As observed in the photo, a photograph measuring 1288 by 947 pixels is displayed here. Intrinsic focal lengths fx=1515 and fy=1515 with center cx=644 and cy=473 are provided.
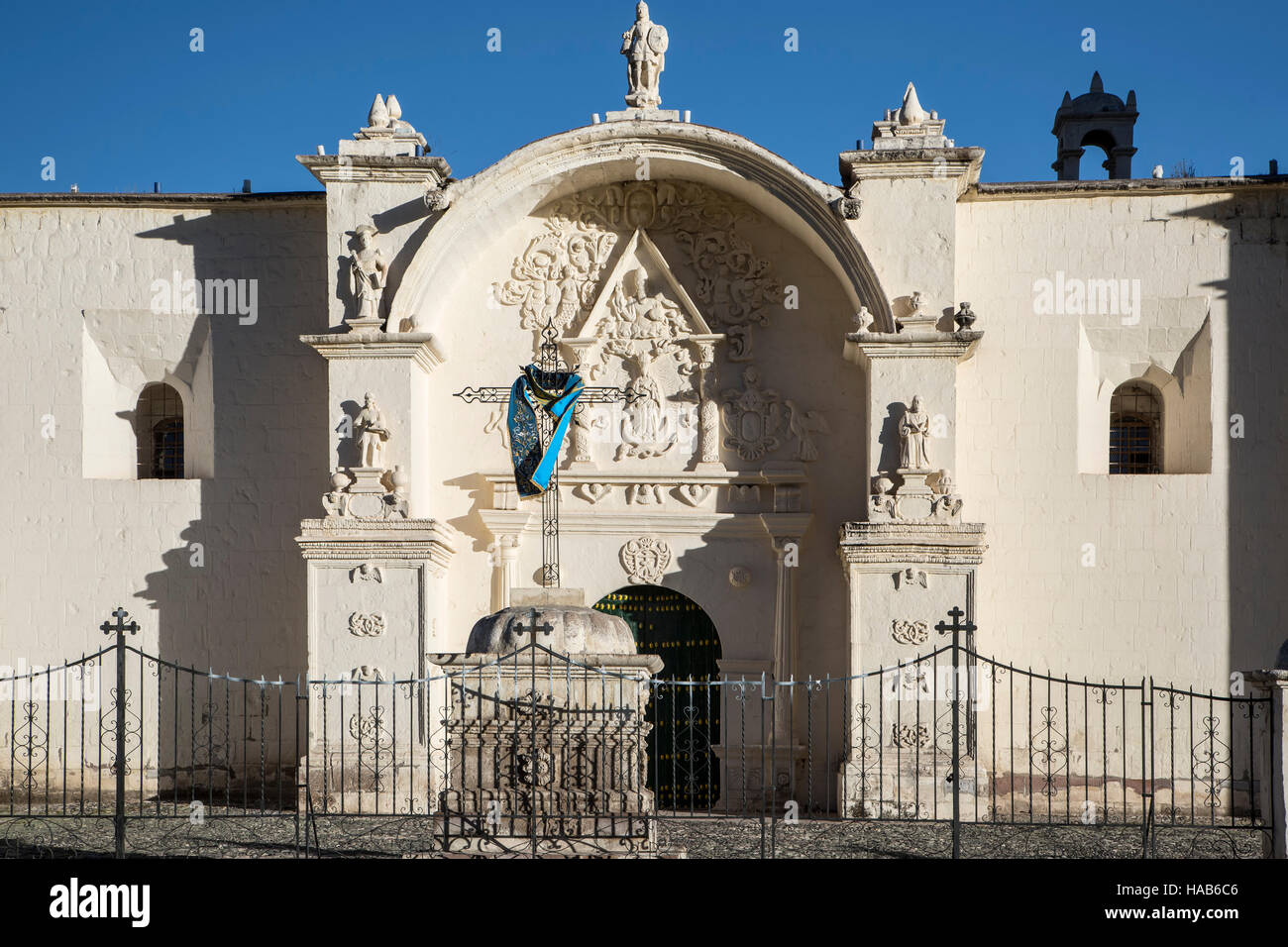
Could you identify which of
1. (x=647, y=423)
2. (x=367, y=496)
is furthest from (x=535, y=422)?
(x=367, y=496)

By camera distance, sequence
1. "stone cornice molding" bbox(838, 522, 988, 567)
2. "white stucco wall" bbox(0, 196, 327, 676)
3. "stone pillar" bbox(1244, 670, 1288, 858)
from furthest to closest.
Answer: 1. "white stucco wall" bbox(0, 196, 327, 676)
2. "stone cornice molding" bbox(838, 522, 988, 567)
3. "stone pillar" bbox(1244, 670, 1288, 858)

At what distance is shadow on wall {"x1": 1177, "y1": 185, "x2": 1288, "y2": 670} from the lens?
1483 centimetres

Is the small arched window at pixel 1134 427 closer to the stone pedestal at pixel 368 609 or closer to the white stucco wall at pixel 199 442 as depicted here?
the stone pedestal at pixel 368 609

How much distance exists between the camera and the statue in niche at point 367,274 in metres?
15.1

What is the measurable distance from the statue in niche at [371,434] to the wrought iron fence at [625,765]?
2.08 metres

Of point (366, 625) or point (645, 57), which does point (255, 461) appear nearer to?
point (366, 625)

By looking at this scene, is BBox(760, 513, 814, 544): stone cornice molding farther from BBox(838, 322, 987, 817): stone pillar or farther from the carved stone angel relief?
the carved stone angel relief

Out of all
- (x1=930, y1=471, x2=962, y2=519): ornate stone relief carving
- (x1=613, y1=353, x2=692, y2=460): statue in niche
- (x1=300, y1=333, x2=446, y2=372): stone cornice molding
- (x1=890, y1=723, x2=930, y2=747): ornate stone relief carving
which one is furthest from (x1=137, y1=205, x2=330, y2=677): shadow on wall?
(x1=930, y1=471, x2=962, y2=519): ornate stone relief carving

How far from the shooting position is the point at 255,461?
15.9 m

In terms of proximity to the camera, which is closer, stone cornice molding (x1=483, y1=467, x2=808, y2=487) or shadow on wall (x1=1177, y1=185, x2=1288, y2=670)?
shadow on wall (x1=1177, y1=185, x2=1288, y2=670)

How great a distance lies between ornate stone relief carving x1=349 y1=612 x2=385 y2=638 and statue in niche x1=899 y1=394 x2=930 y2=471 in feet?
17.4

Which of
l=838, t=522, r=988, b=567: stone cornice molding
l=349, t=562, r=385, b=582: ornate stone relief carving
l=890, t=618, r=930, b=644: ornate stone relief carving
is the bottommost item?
l=890, t=618, r=930, b=644: ornate stone relief carving

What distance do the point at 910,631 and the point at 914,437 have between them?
1.85 meters
